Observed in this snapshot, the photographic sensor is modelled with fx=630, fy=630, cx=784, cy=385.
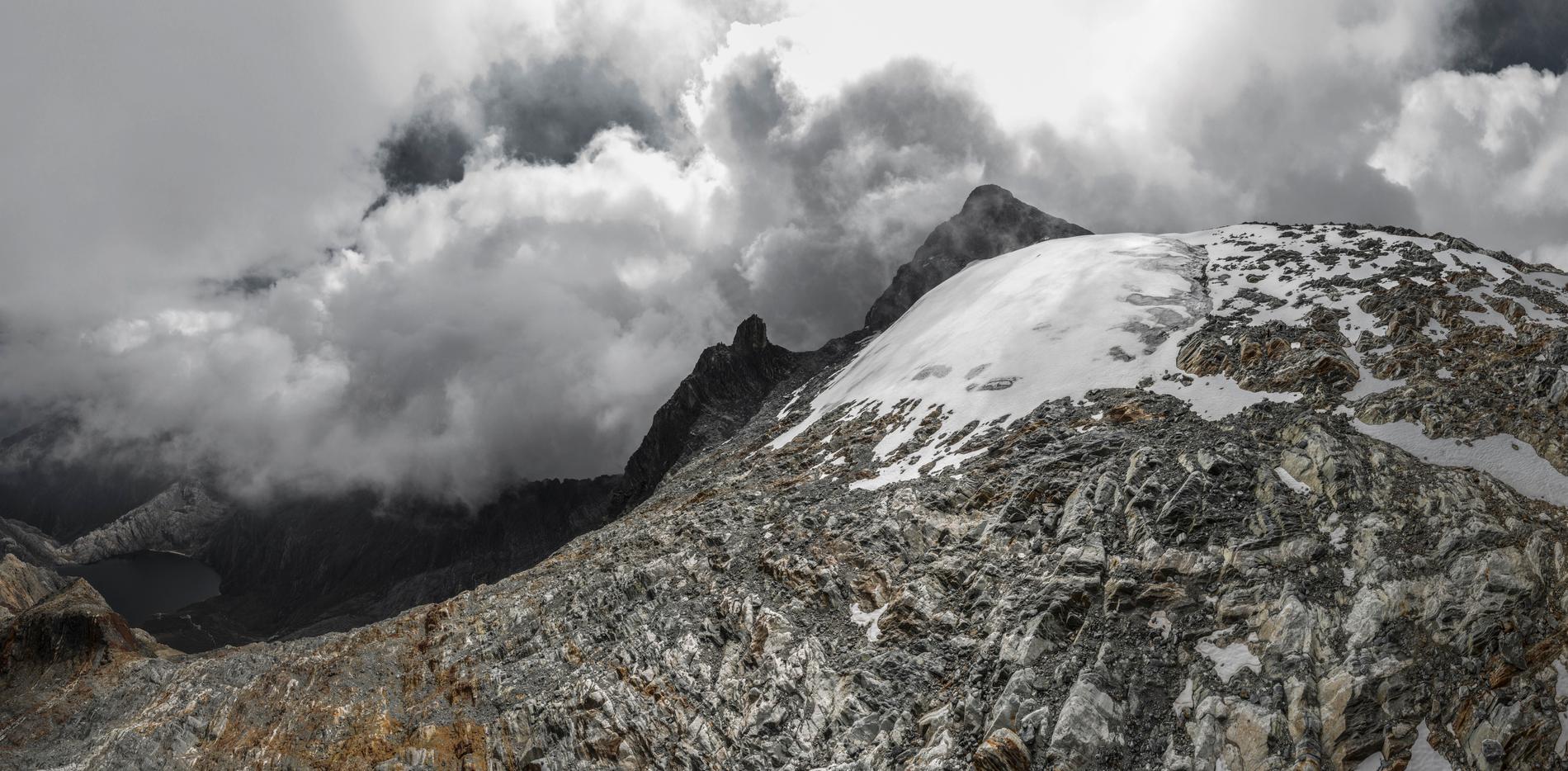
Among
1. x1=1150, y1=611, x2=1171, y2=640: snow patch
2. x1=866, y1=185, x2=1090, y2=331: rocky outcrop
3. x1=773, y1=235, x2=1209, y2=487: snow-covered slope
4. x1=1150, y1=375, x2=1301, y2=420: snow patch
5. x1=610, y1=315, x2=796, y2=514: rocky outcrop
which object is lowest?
x1=1150, y1=611, x2=1171, y2=640: snow patch

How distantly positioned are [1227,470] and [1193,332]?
72.0ft

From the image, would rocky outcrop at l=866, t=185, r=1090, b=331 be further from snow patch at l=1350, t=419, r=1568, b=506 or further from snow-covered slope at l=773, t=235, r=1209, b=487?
snow patch at l=1350, t=419, r=1568, b=506

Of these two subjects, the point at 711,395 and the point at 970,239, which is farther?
the point at 970,239

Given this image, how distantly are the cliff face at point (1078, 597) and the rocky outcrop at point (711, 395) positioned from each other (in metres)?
72.7

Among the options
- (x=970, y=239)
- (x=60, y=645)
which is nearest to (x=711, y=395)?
(x=970, y=239)

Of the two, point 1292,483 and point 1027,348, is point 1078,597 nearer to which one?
point 1292,483

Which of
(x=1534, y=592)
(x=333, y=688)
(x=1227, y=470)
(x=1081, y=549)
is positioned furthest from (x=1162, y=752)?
(x=333, y=688)

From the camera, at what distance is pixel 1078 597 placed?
2878 cm

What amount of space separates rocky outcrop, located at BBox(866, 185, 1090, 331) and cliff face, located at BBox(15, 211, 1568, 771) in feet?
317

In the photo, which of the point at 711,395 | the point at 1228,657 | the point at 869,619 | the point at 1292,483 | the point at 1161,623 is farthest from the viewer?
the point at 711,395

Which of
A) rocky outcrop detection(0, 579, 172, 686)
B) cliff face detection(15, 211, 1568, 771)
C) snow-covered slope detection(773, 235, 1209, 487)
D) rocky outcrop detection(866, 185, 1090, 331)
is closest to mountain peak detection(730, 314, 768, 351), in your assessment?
rocky outcrop detection(866, 185, 1090, 331)

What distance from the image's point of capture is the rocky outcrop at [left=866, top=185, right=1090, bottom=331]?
15475 cm

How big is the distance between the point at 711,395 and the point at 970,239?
8322 cm

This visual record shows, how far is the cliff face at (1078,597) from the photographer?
2188 centimetres
